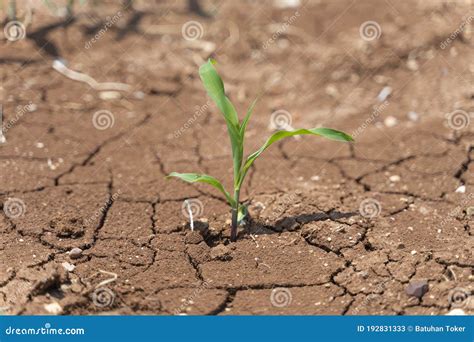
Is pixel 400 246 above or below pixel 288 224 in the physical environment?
below

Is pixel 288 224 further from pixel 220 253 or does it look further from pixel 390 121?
pixel 390 121

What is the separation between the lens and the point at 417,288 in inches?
118

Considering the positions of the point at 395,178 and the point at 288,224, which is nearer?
the point at 288,224

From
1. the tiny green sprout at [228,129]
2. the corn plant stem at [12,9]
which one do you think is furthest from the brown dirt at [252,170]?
the tiny green sprout at [228,129]

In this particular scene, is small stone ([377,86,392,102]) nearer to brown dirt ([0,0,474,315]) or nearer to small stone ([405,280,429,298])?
brown dirt ([0,0,474,315])

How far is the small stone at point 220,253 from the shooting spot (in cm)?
328

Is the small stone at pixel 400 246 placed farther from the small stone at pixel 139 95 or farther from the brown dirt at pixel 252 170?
the small stone at pixel 139 95

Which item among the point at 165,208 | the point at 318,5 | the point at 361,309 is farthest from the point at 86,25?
the point at 361,309

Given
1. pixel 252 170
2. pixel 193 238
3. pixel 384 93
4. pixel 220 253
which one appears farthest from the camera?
pixel 384 93

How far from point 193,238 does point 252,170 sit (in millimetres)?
807

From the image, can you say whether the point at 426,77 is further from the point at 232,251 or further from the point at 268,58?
the point at 232,251

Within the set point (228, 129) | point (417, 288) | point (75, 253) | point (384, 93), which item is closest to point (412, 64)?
point (384, 93)

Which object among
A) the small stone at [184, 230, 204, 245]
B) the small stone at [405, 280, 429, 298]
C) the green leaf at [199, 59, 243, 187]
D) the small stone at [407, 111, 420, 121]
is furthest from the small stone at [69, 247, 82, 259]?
the small stone at [407, 111, 420, 121]

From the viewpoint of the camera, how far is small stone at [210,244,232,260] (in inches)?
129
